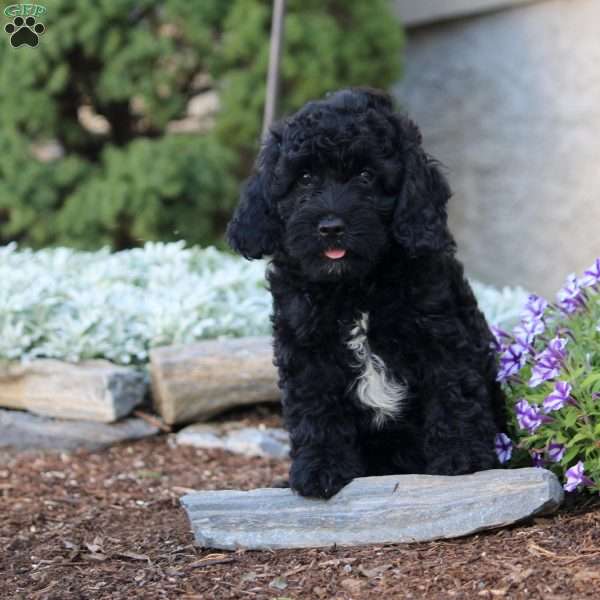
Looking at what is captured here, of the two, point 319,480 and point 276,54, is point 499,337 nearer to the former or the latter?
point 319,480

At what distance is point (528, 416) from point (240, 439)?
1.97m

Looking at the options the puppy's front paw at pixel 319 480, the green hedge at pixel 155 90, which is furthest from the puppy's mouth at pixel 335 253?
the green hedge at pixel 155 90

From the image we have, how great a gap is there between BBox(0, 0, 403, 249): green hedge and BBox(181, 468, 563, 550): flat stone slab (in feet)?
14.0

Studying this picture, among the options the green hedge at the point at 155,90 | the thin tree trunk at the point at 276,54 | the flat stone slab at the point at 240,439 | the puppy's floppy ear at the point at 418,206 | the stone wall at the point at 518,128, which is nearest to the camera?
the puppy's floppy ear at the point at 418,206

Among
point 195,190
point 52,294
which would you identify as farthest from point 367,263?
point 195,190

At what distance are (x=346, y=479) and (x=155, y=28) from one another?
5.54 meters

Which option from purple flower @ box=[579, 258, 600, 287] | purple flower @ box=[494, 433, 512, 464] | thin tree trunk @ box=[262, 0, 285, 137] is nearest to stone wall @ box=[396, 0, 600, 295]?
thin tree trunk @ box=[262, 0, 285, 137]

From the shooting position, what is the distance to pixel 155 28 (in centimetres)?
797

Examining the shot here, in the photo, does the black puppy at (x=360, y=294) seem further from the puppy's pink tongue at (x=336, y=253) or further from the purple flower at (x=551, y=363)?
the purple flower at (x=551, y=363)

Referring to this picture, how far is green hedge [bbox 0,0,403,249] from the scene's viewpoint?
7422 millimetres

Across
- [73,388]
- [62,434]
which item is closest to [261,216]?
[73,388]

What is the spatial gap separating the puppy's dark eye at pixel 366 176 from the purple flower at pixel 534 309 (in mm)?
983

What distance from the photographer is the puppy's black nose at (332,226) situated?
3020mm

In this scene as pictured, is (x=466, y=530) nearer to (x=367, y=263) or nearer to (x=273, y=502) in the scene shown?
(x=273, y=502)
